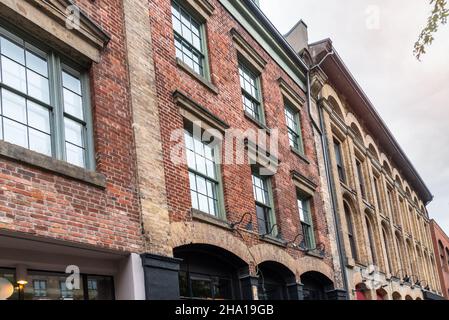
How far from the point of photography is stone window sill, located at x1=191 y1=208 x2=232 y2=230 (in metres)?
9.66

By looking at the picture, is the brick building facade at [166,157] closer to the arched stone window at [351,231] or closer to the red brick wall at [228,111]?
the red brick wall at [228,111]

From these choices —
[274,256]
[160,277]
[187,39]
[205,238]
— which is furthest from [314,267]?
[160,277]

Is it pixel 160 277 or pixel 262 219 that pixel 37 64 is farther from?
pixel 262 219

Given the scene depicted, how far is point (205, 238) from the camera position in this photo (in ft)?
31.8

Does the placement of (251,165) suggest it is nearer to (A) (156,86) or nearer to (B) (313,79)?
(A) (156,86)

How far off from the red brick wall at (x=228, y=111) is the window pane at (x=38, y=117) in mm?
2441

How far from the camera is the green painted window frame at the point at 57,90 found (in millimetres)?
7219

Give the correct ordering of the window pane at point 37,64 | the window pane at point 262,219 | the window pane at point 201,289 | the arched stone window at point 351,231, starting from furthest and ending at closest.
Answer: the arched stone window at point 351,231, the window pane at point 262,219, the window pane at point 201,289, the window pane at point 37,64

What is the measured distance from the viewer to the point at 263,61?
14.8m

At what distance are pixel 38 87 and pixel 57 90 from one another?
0.98 ft

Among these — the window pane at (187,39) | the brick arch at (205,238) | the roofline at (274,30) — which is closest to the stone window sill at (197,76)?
the window pane at (187,39)

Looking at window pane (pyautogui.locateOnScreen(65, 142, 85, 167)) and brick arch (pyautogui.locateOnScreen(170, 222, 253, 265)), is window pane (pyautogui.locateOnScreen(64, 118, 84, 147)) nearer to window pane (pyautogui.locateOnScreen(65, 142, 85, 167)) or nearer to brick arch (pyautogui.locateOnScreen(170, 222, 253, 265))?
window pane (pyautogui.locateOnScreen(65, 142, 85, 167))

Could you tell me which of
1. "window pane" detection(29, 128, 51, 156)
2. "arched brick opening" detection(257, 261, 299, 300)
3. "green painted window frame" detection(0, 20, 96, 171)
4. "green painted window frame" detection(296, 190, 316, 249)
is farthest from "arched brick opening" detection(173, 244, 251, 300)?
"green painted window frame" detection(296, 190, 316, 249)

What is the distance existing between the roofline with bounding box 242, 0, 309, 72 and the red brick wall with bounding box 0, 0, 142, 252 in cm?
576
